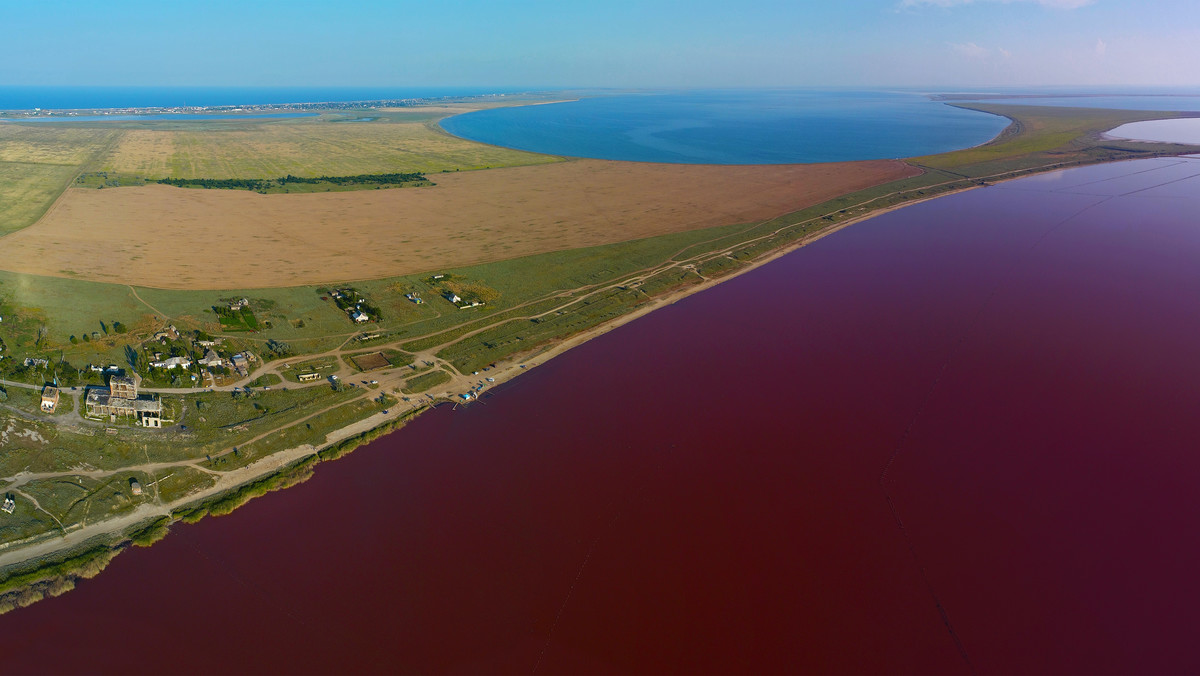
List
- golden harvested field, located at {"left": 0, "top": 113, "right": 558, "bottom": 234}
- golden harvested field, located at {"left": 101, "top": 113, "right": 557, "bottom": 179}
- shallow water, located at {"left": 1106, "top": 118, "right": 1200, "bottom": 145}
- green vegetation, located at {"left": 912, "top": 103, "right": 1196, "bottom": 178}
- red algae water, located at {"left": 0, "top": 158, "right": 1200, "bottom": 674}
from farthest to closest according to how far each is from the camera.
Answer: shallow water, located at {"left": 1106, "top": 118, "right": 1200, "bottom": 145}
green vegetation, located at {"left": 912, "top": 103, "right": 1196, "bottom": 178}
golden harvested field, located at {"left": 101, "top": 113, "right": 557, "bottom": 179}
golden harvested field, located at {"left": 0, "top": 113, "right": 558, "bottom": 234}
red algae water, located at {"left": 0, "top": 158, "right": 1200, "bottom": 674}

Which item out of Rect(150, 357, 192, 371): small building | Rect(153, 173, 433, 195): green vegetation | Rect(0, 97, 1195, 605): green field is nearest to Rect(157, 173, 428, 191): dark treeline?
Rect(153, 173, 433, 195): green vegetation

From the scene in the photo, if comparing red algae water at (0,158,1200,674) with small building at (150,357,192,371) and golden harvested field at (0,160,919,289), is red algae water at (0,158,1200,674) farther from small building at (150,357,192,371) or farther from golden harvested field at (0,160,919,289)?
golden harvested field at (0,160,919,289)

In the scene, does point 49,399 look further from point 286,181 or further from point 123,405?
point 286,181

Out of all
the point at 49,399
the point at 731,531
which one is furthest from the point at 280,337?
the point at 731,531

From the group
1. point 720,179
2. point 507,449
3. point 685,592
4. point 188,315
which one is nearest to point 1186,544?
point 685,592

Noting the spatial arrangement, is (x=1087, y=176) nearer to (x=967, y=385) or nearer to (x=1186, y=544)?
(x=967, y=385)
